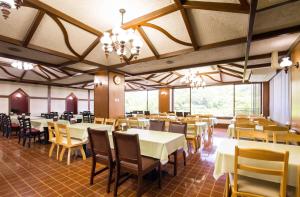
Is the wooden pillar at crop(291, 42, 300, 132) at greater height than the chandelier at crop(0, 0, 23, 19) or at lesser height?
lesser

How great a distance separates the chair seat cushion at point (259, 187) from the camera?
61.9 inches

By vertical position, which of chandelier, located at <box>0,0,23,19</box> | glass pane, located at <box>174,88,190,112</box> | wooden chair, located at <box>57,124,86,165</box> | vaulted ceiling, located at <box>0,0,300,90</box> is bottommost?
wooden chair, located at <box>57,124,86,165</box>

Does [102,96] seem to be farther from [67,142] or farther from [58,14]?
[58,14]

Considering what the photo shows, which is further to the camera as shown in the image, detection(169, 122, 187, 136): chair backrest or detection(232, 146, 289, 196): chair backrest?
detection(169, 122, 187, 136): chair backrest

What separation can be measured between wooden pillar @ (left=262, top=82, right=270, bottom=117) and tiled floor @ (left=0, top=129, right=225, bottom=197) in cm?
621

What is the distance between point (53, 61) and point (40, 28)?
7.03ft

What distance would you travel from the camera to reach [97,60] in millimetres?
5406

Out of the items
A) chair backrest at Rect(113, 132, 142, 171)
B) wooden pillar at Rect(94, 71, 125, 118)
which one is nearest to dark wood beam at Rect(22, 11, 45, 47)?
wooden pillar at Rect(94, 71, 125, 118)

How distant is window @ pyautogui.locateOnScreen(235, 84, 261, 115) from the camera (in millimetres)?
8797

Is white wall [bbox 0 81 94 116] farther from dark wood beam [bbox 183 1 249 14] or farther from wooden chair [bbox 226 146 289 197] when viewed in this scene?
wooden chair [bbox 226 146 289 197]

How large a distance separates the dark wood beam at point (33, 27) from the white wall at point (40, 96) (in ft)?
23.8

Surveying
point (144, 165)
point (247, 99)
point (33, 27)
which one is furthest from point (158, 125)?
point (247, 99)

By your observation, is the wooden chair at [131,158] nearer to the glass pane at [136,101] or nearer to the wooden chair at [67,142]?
the wooden chair at [67,142]

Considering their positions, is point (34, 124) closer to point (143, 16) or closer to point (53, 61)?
point (53, 61)
